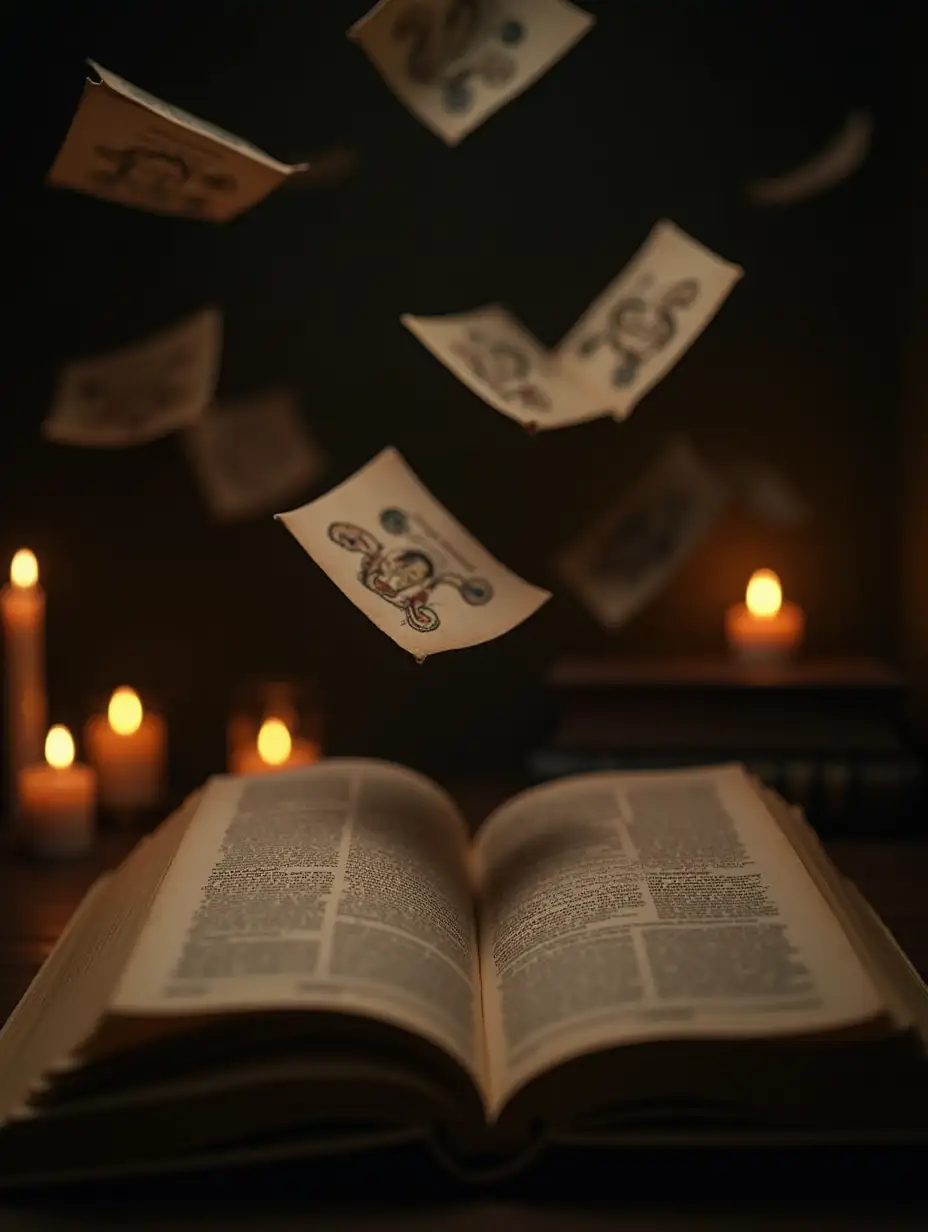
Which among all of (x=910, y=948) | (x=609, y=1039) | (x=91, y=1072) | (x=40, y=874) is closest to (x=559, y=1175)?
(x=609, y=1039)

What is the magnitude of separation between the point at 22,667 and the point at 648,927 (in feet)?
2.53

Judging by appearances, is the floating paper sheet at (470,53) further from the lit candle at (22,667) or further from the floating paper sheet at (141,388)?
the lit candle at (22,667)

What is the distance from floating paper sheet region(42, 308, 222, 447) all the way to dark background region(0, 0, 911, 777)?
24 millimetres

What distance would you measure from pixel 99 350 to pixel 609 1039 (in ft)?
3.37

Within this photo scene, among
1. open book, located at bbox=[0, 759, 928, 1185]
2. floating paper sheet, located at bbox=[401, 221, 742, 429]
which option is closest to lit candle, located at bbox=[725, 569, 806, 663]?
floating paper sheet, located at bbox=[401, 221, 742, 429]

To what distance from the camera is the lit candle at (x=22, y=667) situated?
142 centimetres

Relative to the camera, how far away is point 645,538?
1.55m

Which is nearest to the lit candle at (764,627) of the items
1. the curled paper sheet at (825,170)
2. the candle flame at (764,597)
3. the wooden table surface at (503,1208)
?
the candle flame at (764,597)

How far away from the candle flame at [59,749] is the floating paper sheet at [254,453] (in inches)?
12.7

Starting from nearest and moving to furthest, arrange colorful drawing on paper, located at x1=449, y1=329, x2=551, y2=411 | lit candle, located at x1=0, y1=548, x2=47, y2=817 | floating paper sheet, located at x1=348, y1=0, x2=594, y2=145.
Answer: floating paper sheet, located at x1=348, y1=0, x2=594, y2=145 → colorful drawing on paper, located at x1=449, y1=329, x2=551, y2=411 → lit candle, located at x1=0, y1=548, x2=47, y2=817

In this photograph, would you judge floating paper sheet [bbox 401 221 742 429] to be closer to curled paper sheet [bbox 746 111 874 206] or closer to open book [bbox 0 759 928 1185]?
curled paper sheet [bbox 746 111 874 206]

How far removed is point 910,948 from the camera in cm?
103

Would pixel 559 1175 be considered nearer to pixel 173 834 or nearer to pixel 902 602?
pixel 173 834

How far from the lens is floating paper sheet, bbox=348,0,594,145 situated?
3.79 ft
